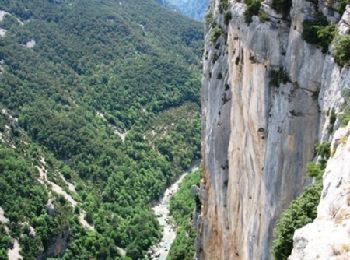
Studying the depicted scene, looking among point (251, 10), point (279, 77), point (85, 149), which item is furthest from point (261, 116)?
point (85, 149)

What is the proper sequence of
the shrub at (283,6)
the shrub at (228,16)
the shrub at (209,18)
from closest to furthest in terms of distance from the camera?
the shrub at (283,6), the shrub at (228,16), the shrub at (209,18)

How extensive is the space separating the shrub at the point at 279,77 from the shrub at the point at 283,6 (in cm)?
303

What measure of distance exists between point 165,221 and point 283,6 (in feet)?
336

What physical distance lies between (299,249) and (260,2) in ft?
66.9

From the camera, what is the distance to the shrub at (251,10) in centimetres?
3472

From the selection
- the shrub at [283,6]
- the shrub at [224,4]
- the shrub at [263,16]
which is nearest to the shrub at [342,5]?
the shrub at [283,6]

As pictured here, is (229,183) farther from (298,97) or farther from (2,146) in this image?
(2,146)

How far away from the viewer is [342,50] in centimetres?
2558

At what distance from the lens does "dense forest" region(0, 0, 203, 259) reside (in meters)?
115

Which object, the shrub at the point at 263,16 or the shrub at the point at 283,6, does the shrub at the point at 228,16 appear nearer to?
the shrub at the point at 263,16

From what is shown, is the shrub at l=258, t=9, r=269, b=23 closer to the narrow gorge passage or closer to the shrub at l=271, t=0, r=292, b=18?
the shrub at l=271, t=0, r=292, b=18

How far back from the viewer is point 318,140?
98.1 ft

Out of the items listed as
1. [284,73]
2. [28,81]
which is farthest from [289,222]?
[28,81]

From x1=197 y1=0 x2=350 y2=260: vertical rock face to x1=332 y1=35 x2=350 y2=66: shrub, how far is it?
537 mm
